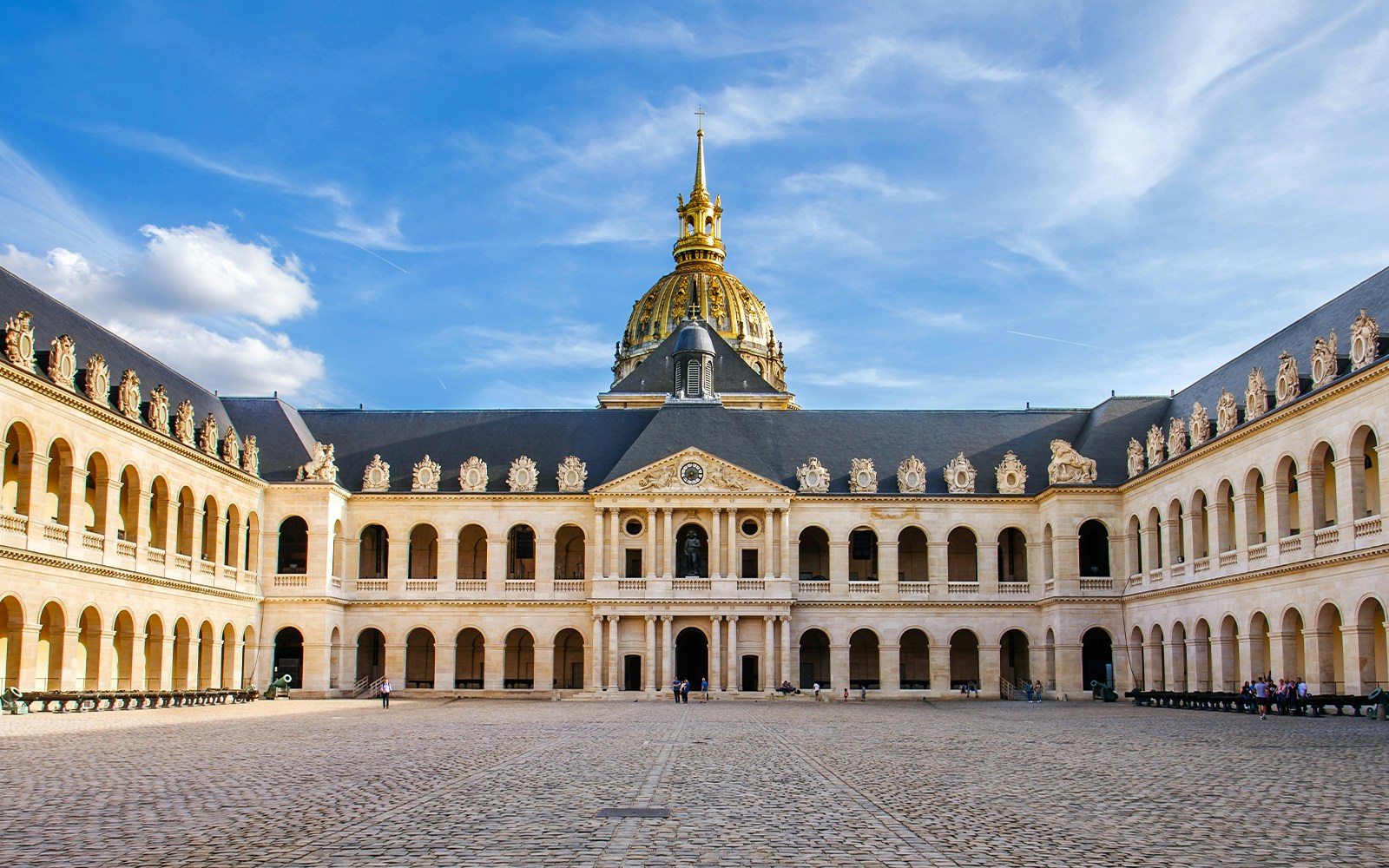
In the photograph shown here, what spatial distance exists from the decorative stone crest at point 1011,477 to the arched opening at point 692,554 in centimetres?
1366

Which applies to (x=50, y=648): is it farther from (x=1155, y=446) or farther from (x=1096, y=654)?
(x=1096, y=654)

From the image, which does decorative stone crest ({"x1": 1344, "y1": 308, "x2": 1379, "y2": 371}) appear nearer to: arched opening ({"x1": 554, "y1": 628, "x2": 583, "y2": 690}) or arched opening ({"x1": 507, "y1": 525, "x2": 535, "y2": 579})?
arched opening ({"x1": 507, "y1": 525, "x2": 535, "y2": 579})

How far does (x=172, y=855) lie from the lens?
45.3 feet

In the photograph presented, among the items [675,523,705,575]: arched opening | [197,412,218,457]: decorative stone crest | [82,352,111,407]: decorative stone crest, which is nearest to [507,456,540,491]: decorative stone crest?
[675,523,705,575]: arched opening

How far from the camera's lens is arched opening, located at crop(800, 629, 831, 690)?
75062 mm

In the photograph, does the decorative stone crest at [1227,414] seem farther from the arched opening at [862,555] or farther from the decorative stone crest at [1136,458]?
the arched opening at [862,555]

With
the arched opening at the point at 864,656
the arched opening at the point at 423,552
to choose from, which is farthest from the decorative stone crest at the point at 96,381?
the arched opening at the point at 864,656

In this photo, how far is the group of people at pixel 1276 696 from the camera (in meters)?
44.4

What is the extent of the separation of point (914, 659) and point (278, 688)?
33.6m

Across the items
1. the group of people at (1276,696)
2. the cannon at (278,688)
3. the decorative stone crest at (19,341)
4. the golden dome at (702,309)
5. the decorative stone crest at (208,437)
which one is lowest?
the cannon at (278,688)

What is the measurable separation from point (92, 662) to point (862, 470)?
39.1m

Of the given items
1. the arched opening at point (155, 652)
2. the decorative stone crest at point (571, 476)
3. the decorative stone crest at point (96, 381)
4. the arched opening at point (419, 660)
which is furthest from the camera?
the arched opening at point (419, 660)

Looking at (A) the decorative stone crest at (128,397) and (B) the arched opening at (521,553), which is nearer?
(A) the decorative stone crest at (128,397)

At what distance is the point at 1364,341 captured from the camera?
44.4 meters
